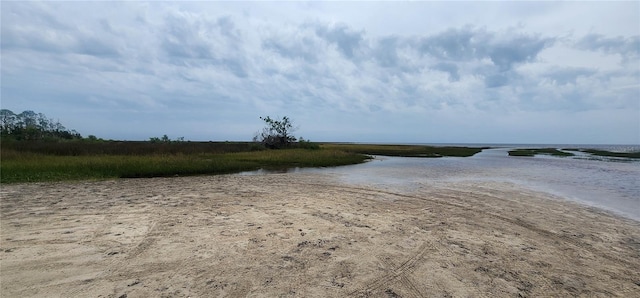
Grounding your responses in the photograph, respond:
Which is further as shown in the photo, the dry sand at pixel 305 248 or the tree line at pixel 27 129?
the tree line at pixel 27 129

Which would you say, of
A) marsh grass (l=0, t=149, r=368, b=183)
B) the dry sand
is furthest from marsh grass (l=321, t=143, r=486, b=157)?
the dry sand

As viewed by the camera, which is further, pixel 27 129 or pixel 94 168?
pixel 27 129

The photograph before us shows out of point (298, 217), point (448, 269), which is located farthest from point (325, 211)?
point (448, 269)

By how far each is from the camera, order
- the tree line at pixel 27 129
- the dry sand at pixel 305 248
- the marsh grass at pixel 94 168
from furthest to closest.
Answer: the tree line at pixel 27 129 → the marsh grass at pixel 94 168 → the dry sand at pixel 305 248

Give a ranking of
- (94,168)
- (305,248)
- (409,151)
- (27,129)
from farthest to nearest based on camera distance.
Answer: (409,151) < (27,129) < (94,168) < (305,248)

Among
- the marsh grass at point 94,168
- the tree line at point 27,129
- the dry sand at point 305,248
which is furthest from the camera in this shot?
the tree line at point 27,129

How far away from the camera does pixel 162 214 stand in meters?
8.49

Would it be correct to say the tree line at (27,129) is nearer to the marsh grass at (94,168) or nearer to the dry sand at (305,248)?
the marsh grass at (94,168)

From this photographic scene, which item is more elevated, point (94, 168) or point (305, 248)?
point (94, 168)

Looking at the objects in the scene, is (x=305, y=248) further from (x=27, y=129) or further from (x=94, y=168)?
(x=27, y=129)

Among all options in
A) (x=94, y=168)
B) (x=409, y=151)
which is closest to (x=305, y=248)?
(x=94, y=168)

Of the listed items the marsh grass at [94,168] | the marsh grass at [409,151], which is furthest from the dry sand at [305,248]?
the marsh grass at [409,151]

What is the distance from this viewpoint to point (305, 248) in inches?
238

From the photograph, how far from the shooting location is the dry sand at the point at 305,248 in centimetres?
449
